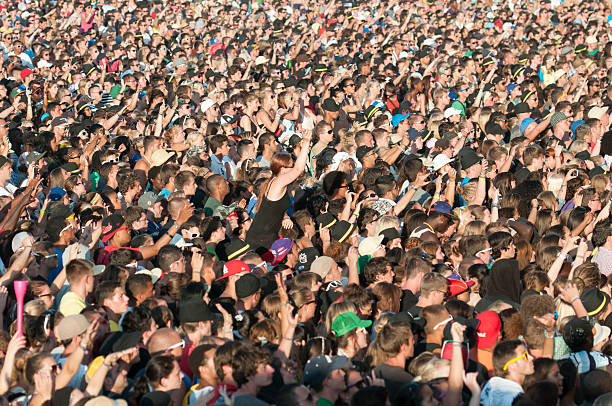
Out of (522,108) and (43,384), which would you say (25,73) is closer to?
(522,108)

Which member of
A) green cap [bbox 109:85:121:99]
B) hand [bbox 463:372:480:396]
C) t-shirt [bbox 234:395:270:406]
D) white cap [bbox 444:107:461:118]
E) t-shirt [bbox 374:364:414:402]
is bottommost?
green cap [bbox 109:85:121:99]

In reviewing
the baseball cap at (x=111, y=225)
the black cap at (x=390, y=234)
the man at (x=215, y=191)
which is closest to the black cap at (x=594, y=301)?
the black cap at (x=390, y=234)

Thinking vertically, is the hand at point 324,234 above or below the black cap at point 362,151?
above

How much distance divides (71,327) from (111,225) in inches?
118

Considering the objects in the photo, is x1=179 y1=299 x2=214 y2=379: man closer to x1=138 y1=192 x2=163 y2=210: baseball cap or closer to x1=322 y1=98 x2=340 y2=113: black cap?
x1=138 y1=192 x2=163 y2=210: baseball cap

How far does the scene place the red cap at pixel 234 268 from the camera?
301 inches

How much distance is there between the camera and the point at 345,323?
6.37m

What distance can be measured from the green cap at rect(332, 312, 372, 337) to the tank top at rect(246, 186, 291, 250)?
2287mm

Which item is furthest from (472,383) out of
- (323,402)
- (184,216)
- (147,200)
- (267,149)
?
(267,149)

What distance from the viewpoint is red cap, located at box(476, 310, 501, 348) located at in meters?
6.32

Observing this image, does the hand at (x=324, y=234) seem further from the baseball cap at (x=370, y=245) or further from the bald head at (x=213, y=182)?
the bald head at (x=213, y=182)

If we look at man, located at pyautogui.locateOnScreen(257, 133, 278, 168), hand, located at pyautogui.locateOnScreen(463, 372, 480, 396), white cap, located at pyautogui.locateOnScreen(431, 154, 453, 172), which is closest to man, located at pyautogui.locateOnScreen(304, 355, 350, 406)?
hand, located at pyautogui.locateOnScreen(463, 372, 480, 396)

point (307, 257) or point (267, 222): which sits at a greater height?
point (267, 222)

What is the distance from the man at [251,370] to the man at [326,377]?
36cm
